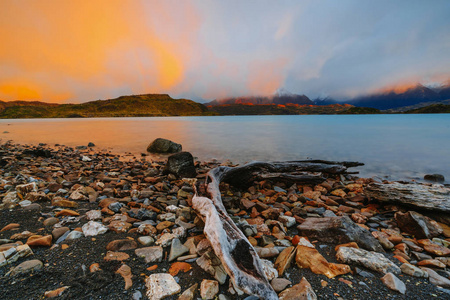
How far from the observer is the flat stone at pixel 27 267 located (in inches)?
81.1

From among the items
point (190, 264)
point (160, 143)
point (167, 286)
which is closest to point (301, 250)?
point (190, 264)

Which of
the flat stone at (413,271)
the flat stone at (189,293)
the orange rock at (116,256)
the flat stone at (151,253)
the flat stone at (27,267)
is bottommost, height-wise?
the flat stone at (413,271)

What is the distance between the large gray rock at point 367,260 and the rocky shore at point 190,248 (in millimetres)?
11

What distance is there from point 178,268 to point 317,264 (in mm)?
1588

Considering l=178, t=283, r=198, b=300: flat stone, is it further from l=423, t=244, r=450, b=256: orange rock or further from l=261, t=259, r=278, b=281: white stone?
l=423, t=244, r=450, b=256: orange rock

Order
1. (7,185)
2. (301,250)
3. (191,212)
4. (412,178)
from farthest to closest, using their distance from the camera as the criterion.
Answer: (412,178), (7,185), (191,212), (301,250)

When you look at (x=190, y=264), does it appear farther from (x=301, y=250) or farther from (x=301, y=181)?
(x=301, y=181)

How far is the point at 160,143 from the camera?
491 inches

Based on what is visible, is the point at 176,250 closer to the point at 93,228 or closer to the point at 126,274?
the point at 126,274

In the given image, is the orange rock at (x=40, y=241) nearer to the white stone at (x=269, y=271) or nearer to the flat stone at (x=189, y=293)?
the flat stone at (x=189, y=293)

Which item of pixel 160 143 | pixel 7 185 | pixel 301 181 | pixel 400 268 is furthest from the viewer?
pixel 160 143

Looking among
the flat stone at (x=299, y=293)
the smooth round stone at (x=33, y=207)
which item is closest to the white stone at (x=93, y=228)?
the smooth round stone at (x=33, y=207)

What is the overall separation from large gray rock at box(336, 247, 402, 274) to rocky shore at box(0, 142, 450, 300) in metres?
0.01

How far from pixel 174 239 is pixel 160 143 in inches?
407
